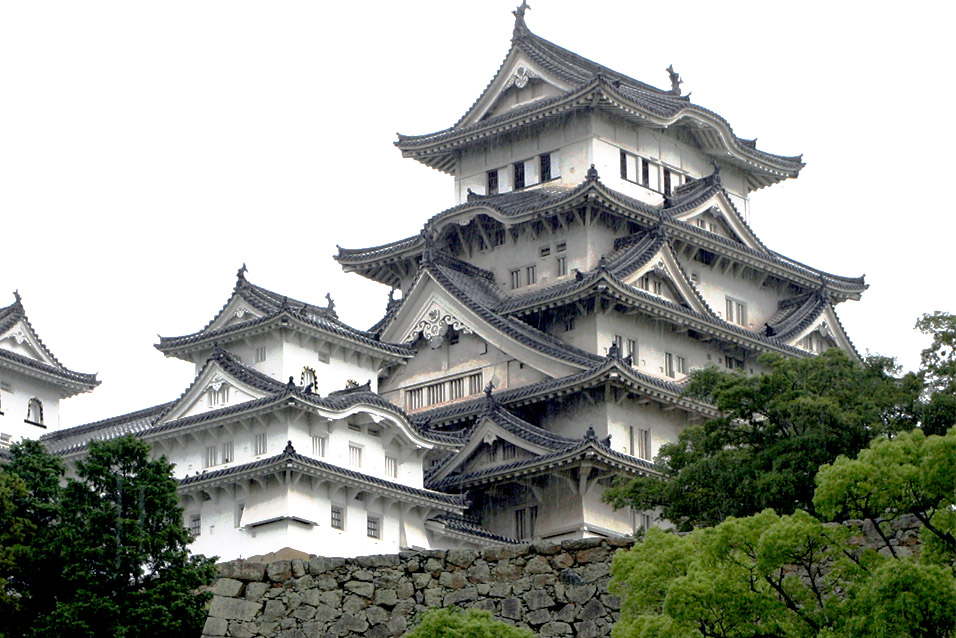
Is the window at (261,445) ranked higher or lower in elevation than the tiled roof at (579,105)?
lower

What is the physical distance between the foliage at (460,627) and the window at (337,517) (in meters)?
28.2

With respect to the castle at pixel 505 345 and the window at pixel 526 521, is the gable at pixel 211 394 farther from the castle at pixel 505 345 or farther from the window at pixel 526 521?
the window at pixel 526 521

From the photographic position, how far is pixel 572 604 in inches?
1036

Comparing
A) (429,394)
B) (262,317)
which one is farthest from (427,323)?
(262,317)

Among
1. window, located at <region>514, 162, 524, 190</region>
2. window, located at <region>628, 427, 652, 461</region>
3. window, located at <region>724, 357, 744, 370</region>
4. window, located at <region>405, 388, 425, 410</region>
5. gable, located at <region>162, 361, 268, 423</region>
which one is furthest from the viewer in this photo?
window, located at <region>514, 162, 524, 190</region>

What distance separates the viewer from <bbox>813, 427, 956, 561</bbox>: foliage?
21875 mm

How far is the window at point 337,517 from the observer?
170 ft

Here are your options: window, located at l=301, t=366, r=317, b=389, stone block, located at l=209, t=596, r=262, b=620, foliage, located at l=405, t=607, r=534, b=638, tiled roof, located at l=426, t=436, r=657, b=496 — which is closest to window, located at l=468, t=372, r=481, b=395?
tiled roof, located at l=426, t=436, r=657, b=496

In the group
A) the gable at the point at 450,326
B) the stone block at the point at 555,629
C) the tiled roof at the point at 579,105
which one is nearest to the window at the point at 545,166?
the tiled roof at the point at 579,105

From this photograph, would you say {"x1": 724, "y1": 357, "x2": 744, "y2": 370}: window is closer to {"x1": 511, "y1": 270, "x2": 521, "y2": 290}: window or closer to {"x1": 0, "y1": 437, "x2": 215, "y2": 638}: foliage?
{"x1": 511, "y1": 270, "x2": 521, "y2": 290}: window

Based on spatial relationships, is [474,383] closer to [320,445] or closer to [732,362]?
[320,445]

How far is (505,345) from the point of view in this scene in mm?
58625

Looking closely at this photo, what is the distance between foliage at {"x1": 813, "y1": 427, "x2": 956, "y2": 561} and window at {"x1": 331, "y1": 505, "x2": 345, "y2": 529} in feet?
99.6

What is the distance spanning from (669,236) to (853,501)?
39593mm
